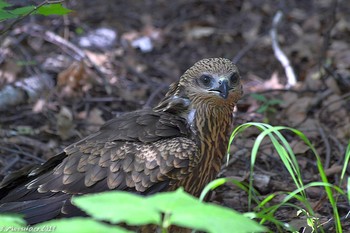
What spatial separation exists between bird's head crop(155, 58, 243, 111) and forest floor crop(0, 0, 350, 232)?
87 cm

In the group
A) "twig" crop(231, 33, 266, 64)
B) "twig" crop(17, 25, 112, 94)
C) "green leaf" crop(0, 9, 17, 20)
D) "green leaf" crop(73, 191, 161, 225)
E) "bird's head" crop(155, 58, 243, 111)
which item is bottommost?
"twig" crop(231, 33, 266, 64)

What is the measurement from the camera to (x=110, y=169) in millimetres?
3895

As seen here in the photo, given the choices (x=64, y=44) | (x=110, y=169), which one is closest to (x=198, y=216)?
(x=110, y=169)

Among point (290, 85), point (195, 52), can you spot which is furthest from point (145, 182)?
point (195, 52)

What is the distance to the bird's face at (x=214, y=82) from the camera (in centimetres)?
419

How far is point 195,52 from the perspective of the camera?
8.58m

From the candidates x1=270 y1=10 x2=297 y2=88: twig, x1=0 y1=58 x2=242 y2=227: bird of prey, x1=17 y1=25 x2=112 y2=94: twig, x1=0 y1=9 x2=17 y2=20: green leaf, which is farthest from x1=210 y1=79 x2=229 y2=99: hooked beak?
x1=270 y1=10 x2=297 y2=88: twig

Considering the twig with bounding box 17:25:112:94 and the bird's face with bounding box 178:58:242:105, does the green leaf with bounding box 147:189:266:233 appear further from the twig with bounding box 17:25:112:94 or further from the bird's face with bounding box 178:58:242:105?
the twig with bounding box 17:25:112:94

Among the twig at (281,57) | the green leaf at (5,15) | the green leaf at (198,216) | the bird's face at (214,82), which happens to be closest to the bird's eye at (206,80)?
the bird's face at (214,82)

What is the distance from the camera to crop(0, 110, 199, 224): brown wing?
152 inches

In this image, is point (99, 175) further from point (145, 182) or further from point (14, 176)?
point (14, 176)

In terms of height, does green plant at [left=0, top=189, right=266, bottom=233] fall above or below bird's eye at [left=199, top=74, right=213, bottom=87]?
above

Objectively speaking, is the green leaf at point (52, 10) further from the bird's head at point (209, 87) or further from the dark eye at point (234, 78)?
the dark eye at point (234, 78)

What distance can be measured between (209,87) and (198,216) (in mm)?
2335
